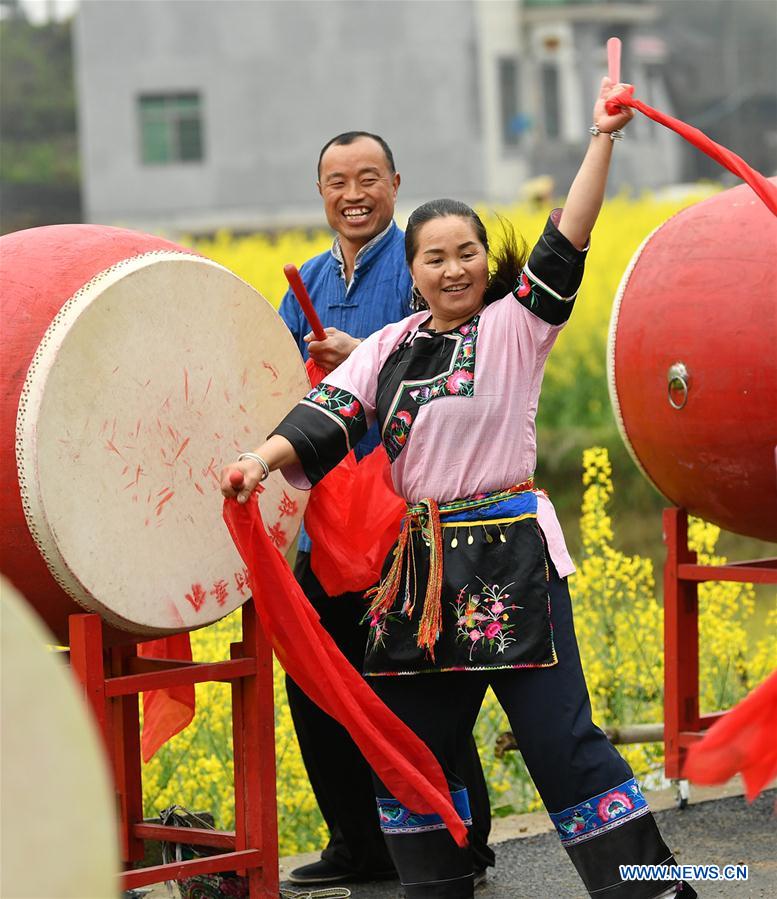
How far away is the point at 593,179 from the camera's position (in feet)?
9.85

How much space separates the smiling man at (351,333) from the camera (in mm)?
3768

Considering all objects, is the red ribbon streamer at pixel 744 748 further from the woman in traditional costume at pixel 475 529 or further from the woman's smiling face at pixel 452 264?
the woman's smiling face at pixel 452 264

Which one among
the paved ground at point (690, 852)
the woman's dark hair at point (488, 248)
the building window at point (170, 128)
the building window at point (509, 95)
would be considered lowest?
the paved ground at point (690, 852)

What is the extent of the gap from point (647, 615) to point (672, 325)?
153 centimetres

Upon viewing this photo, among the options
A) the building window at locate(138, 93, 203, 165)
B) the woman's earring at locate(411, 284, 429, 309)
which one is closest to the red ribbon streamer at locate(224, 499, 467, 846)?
the woman's earring at locate(411, 284, 429, 309)

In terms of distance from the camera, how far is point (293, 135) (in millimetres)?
24375

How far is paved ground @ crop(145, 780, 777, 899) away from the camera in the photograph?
12.2ft

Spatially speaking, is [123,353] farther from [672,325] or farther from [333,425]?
[672,325]

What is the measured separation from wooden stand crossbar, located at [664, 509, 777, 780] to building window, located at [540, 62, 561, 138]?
24641 mm

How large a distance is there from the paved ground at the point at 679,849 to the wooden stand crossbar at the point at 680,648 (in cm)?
15

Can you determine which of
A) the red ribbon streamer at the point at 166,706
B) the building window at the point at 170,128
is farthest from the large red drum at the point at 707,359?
the building window at the point at 170,128

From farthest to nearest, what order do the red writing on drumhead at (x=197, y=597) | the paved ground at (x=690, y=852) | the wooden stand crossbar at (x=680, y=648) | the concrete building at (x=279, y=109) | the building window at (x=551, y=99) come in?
1. the building window at (x=551, y=99)
2. the concrete building at (x=279, y=109)
3. the wooden stand crossbar at (x=680, y=648)
4. the paved ground at (x=690, y=852)
5. the red writing on drumhead at (x=197, y=597)

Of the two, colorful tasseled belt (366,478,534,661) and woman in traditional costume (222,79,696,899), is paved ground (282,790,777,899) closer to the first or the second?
woman in traditional costume (222,79,696,899)

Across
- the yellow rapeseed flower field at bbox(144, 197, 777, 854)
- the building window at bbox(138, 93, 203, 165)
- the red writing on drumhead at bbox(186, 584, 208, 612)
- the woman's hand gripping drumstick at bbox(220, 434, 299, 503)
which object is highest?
the building window at bbox(138, 93, 203, 165)
